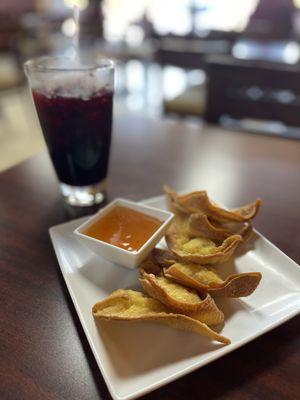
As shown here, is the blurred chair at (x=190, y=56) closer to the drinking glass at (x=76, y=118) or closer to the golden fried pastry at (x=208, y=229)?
the drinking glass at (x=76, y=118)

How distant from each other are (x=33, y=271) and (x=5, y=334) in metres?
0.15

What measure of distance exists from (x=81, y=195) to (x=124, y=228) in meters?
0.24

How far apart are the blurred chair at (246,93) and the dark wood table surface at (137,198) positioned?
1.13ft

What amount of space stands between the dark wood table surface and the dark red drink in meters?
0.09

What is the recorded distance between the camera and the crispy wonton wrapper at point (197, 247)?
613 mm

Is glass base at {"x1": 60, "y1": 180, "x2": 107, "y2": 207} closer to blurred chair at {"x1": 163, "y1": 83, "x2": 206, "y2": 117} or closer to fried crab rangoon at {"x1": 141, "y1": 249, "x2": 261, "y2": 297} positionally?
fried crab rangoon at {"x1": 141, "y1": 249, "x2": 261, "y2": 297}

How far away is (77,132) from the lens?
834mm

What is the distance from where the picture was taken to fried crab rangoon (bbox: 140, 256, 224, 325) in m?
0.52

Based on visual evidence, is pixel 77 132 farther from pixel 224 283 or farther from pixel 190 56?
pixel 190 56

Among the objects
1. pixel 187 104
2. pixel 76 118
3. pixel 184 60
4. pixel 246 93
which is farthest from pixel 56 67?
pixel 187 104

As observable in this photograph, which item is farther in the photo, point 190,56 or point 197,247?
point 190,56

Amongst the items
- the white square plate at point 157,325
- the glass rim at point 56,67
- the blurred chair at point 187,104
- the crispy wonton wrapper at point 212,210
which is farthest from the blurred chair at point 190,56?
the white square plate at point 157,325

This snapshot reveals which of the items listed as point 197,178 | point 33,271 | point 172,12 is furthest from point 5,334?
point 172,12

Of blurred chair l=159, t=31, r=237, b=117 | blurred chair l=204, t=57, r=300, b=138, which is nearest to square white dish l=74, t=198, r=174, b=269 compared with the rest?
blurred chair l=204, t=57, r=300, b=138
